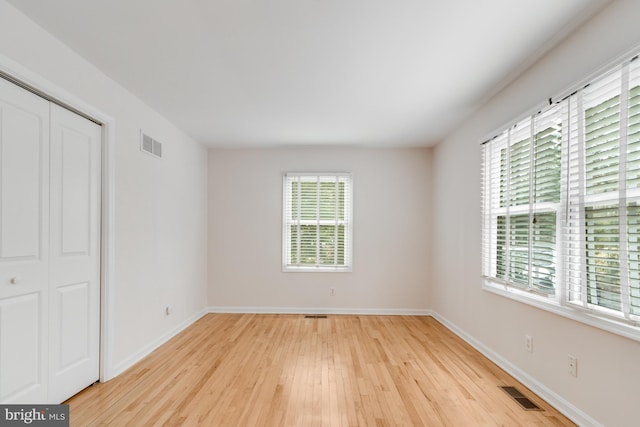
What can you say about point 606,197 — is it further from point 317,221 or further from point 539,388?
point 317,221

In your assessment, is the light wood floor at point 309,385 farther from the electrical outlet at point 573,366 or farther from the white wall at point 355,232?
the white wall at point 355,232

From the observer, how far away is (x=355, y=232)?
215 inches

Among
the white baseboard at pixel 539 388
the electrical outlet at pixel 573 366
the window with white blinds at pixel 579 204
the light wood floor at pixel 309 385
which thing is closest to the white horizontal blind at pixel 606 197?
the window with white blinds at pixel 579 204

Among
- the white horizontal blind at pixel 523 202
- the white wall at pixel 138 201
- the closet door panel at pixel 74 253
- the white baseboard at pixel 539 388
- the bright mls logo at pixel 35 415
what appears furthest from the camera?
the white horizontal blind at pixel 523 202

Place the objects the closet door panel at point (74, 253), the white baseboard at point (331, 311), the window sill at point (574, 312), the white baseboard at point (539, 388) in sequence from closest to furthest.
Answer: the window sill at point (574, 312), the white baseboard at point (539, 388), the closet door panel at point (74, 253), the white baseboard at point (331, 311)

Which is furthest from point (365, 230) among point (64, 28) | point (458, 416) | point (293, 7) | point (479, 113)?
point (64, 28)

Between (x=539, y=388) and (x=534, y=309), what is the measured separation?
1.96 feet

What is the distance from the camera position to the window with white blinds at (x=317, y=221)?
551 centimetres

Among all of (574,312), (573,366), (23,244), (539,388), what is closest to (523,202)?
(574,312)

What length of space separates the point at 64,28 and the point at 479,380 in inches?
164

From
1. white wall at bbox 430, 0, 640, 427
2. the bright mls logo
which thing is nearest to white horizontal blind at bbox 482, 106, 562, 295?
white wall at bbox 430, 0, 640, 427

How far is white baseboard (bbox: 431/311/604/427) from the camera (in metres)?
2.18

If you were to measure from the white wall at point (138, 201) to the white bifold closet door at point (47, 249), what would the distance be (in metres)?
0.22

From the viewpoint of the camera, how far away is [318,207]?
18.1 ft
